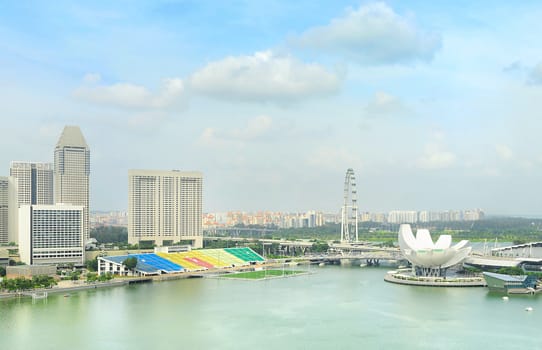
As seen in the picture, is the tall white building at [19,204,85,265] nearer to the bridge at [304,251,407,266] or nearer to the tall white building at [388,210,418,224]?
the bridge at [304,251,407,266]

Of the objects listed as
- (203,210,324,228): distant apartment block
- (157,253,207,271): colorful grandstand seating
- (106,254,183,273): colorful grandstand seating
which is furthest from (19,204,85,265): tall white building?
(203,210,324,228): distant apartment block

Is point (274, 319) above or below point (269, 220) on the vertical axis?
below

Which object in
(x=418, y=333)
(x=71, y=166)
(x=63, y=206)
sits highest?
(x=71, y=166)

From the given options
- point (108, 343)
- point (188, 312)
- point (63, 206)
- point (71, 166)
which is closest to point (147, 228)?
point (71, 166)

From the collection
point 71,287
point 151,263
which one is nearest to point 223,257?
point 151,263

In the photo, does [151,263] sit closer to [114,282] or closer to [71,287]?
[114,282]

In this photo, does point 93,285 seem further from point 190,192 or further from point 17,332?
point 190,192
